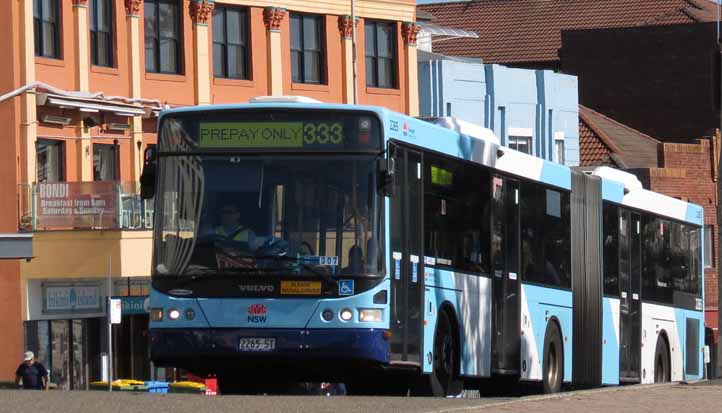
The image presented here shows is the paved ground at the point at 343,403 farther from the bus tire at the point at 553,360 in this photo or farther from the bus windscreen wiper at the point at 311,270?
the bus tire at the point at 553,360

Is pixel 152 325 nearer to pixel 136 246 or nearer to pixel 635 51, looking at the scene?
pixel 136 246

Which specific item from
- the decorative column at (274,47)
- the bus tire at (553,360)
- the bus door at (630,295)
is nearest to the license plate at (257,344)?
the bus tire at (553,360)

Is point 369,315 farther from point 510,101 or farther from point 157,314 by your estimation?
point 510,101

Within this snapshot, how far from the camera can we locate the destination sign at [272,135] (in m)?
18.7

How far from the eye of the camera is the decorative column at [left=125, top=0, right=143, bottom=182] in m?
42.7

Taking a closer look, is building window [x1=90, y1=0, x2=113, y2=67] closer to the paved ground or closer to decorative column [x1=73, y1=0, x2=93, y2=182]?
decorative column [x1=73, y1=0, x2=93, y2=182]

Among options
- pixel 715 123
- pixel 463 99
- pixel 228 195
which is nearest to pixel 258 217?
pixel 228 195

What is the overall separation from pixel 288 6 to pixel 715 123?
27.4 m

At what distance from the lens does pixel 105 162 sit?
4278cm

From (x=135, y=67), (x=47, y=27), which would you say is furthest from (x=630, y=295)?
(x=135, y=67)

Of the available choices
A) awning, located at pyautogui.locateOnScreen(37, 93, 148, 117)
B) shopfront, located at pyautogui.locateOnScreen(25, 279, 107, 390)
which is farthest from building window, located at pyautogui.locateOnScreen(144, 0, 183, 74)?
shopfront, located at pyautogui.locateOnScreen(25, 279, 107, 390)

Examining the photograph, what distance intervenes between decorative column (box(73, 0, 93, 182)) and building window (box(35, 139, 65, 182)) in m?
0.39

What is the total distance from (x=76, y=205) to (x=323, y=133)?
68.0 ft

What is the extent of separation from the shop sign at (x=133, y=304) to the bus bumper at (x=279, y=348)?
73.0ft
